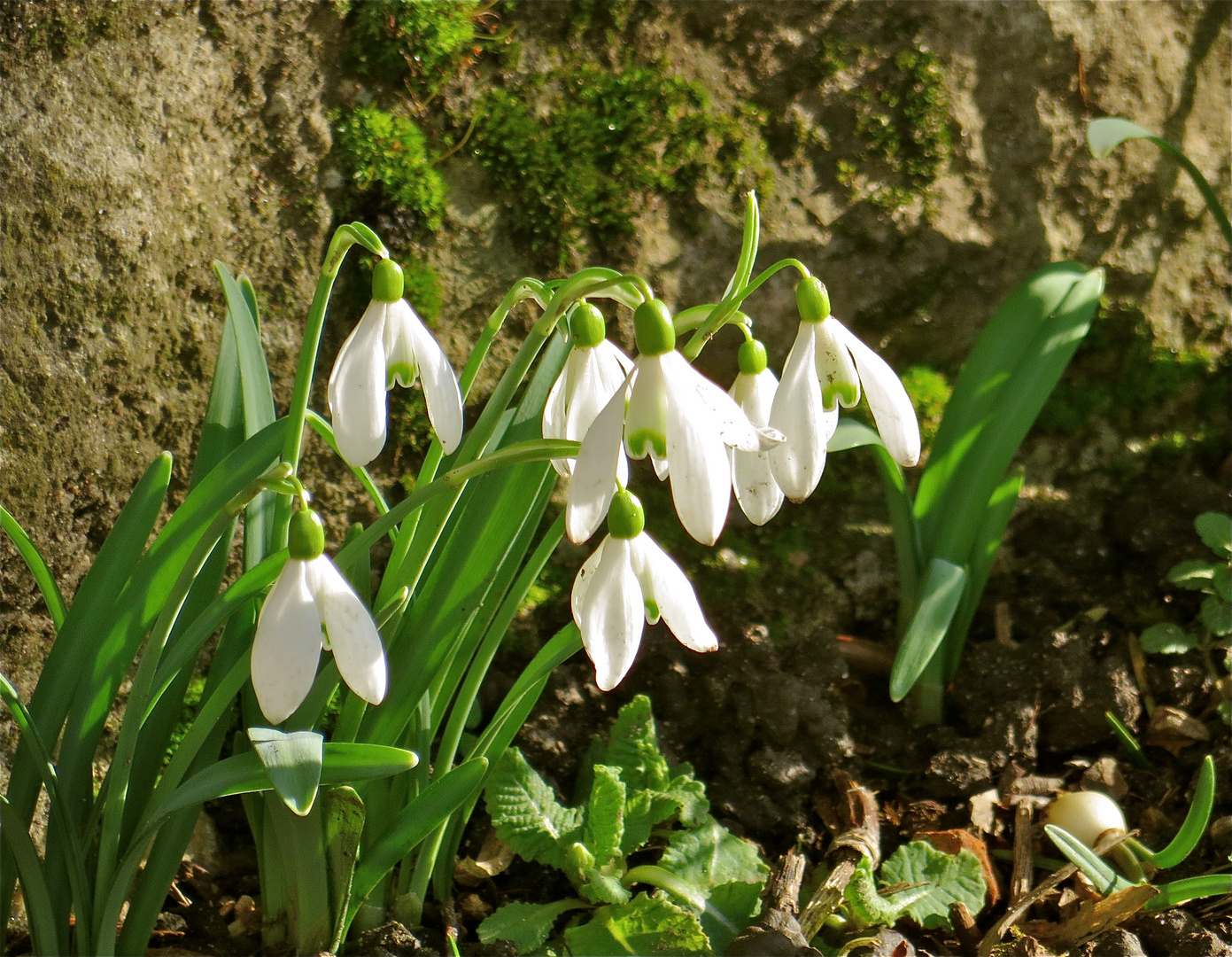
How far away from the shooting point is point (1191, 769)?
1820 millimetres

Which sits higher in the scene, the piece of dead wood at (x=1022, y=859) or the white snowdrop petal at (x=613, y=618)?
the white snowdrop petal at (x=613, y=618)

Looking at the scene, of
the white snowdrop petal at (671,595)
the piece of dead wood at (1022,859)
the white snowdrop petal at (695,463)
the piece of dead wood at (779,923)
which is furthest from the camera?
the piece of dead wood at (1022,859)

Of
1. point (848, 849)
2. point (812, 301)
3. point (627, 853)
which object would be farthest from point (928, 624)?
point (812, 301)

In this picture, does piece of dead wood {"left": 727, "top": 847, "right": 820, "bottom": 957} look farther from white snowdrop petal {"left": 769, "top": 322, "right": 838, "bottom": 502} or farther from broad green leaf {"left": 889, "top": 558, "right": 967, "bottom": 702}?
white snowdrop petal {"left": 769, "top": 322, "right": 838, "bottom": 502}

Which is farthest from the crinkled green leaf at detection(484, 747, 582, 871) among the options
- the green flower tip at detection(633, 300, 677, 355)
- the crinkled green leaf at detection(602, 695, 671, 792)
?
the green flower tip at detection(633, 300, 677, 355)

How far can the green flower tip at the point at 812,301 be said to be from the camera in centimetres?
100

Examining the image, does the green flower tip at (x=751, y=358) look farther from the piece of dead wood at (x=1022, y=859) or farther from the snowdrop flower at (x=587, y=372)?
the piece of dead wood at (x=1022, y=859)

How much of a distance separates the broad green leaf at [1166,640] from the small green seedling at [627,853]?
953mm

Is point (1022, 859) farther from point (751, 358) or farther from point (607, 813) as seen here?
point (751, 358)

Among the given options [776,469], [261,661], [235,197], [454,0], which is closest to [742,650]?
[776,469]

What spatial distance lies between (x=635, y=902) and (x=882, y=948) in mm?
351

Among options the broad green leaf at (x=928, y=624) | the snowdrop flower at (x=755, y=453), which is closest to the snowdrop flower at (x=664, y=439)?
the snowdrop flower at (x=755, y=453)

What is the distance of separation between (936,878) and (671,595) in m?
0.84

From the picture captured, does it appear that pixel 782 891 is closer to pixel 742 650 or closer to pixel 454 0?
pixel 742 650
